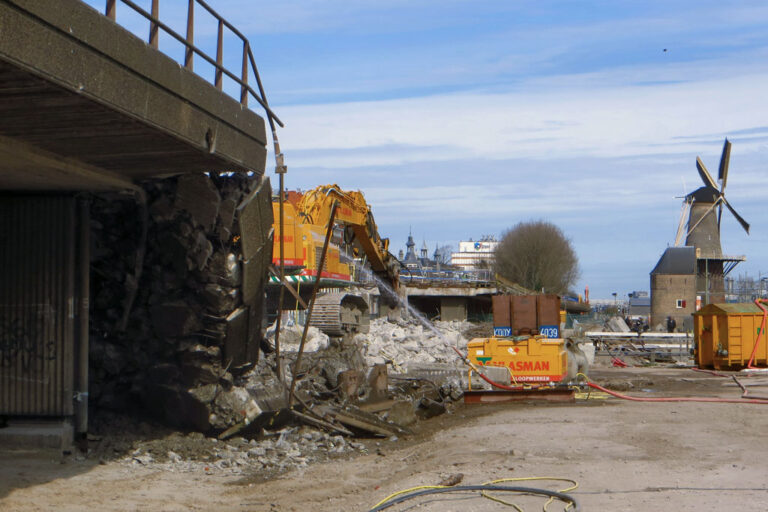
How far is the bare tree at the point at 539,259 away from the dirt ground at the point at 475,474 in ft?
207

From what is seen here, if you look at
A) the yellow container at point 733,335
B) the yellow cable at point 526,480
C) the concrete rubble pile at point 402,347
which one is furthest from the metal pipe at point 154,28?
the yellow container at point 733,335

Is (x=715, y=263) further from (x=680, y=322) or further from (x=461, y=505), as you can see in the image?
(x=461, y=505)

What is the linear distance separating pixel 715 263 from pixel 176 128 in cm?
7449

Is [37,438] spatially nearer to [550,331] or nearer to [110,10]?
[110,10]

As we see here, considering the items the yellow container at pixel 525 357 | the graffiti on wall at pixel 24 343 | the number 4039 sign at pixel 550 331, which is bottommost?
the yellow container at pixel 525 357

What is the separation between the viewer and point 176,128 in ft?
27.1

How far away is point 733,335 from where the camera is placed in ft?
91.8

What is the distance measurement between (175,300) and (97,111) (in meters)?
4.01

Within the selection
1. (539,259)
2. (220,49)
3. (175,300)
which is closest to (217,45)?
(220,49)

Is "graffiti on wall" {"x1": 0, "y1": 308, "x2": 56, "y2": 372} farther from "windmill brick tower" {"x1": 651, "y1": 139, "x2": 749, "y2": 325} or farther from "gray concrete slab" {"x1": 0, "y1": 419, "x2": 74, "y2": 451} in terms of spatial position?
"windmill brick tower" {"x1": 651, "y1": 139, "x2": 749, "y2": 325}

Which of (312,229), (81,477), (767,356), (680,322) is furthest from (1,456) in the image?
(680,322)

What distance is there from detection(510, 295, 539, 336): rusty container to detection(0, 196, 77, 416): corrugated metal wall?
11.5 metres

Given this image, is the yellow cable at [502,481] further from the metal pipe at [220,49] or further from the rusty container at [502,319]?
the rusty container at [502,319]

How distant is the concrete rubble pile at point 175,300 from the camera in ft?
34.8
